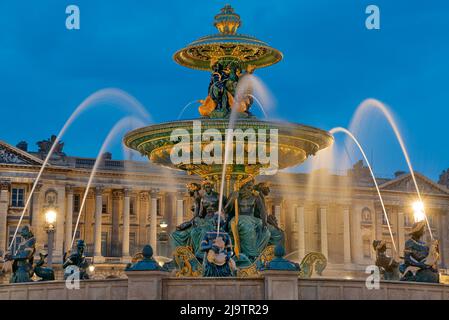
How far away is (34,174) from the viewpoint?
72688mm

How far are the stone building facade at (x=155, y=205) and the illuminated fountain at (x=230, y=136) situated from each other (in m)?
46.4

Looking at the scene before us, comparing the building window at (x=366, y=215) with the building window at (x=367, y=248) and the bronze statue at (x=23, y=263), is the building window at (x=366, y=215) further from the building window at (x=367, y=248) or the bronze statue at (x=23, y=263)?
the bronze statue at (x=23, y=263)

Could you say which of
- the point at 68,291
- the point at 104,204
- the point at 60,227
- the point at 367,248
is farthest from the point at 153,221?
the point at 68,291

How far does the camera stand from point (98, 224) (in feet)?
243

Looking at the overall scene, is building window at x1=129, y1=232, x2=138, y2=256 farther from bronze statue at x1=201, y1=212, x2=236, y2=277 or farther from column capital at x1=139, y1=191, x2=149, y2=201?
bronze statue at x1=201, y1=212, x2=236, y2=277

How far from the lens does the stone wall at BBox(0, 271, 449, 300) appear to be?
44.1 feet

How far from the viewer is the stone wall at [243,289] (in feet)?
44.1

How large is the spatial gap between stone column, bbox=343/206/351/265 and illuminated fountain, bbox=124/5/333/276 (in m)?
62.5

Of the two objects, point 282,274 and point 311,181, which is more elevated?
point 311,181
